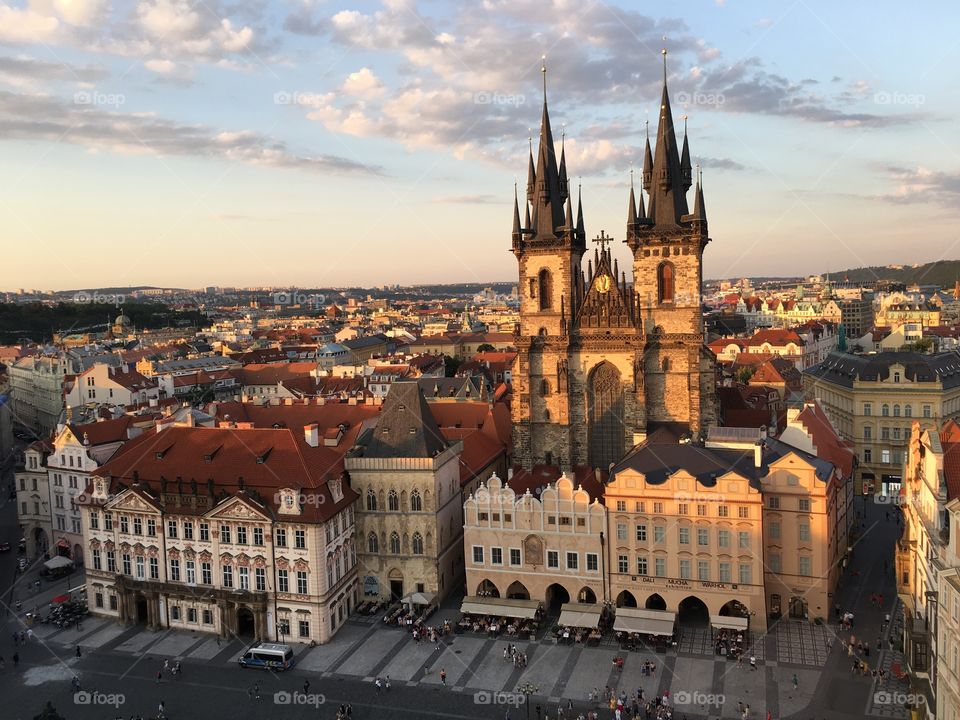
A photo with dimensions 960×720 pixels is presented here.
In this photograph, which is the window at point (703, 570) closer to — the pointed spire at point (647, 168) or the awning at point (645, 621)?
the awning at point (645, 621)

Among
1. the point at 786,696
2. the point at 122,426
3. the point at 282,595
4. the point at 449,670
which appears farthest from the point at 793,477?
the point at 122,426

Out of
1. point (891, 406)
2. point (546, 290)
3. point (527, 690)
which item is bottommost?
point (527, 690)

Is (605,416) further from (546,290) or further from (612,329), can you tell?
(546,290)

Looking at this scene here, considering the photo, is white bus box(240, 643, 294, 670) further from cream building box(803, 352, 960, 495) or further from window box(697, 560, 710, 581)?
cream building box(803, 352, 960, 495)

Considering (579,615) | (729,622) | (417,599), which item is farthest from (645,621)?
(417,599)

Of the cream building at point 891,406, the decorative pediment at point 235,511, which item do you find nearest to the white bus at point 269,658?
the decorative pediment at point 235,511
